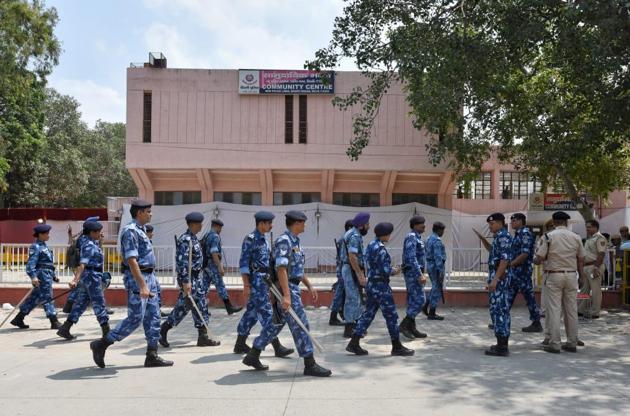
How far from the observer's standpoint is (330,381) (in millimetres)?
6102

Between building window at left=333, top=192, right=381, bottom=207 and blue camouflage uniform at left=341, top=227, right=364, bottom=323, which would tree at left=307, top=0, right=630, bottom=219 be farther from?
building window at left=333, top=192, right=381, bottom=207

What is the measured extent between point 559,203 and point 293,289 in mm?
15281

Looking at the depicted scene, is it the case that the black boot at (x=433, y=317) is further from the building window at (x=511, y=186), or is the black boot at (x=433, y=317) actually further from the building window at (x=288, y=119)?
the building window at (x=511, y=186)

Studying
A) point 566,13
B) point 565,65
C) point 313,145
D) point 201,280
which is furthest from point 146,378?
point 313,145

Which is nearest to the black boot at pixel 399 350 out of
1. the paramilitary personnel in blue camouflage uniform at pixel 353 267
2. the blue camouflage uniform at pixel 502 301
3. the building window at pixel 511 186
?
the paramilitary personnel in blue camouflage uniform at pixel 353 267

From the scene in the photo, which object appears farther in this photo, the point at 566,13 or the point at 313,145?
the point at 313,145

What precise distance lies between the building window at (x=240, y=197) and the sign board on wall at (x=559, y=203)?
1000 cm

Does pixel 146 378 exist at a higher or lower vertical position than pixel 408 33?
lower

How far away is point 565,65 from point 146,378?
381 inches

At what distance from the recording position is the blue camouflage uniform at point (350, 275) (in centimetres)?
820

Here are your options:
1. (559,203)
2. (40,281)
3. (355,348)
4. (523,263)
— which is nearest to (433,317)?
(523,263)

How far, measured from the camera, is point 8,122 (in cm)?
2984

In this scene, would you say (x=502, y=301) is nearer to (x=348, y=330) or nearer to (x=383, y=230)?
(x=383, y=230)

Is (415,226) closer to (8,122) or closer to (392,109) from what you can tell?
(392,109)
